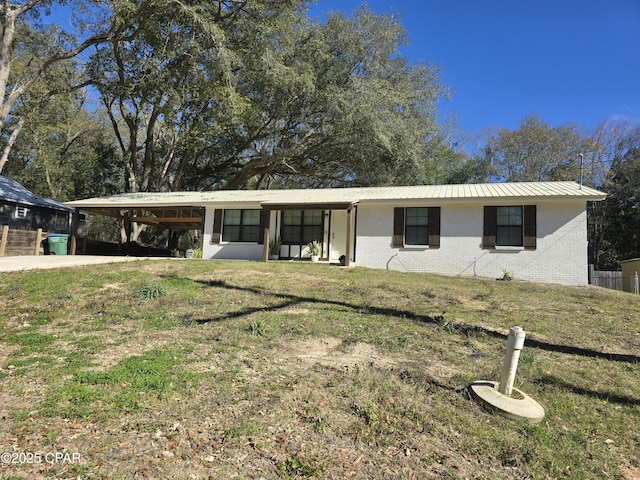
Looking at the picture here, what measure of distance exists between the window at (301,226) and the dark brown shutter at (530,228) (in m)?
7.10

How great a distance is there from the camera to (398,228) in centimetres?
1418

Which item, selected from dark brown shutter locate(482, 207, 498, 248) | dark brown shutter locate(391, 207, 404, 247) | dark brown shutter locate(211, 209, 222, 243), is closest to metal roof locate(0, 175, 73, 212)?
dark brown shutter locate(211, 209, 222, 243)

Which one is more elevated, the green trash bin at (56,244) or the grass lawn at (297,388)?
the green trash bin at (56,244)

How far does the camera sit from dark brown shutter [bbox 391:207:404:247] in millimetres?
14118

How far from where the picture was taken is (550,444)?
3.16m

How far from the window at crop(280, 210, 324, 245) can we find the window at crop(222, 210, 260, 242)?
43.7 inches

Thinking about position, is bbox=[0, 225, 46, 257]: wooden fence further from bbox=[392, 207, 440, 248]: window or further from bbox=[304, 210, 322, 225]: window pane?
bbox=[392, 207, 440, 248]: window

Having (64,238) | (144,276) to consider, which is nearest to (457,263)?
(144,276)

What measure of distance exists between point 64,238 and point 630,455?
19.2 m

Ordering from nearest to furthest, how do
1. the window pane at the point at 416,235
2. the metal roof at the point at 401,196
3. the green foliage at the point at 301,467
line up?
1. the green foliage at the point at 301,467
2. the metal roof at the point at 401,196
3. the window pane at the point at 416,235

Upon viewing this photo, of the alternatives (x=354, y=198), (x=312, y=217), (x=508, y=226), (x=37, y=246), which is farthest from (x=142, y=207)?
(x=508, y=226)

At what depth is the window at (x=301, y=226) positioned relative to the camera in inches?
616

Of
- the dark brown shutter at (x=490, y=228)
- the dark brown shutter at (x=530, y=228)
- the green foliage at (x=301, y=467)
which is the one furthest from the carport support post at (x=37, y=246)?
the dark brown shutter at (x=530, y=228)

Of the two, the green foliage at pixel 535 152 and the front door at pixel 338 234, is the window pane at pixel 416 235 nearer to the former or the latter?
the front door at pixel 338 234
